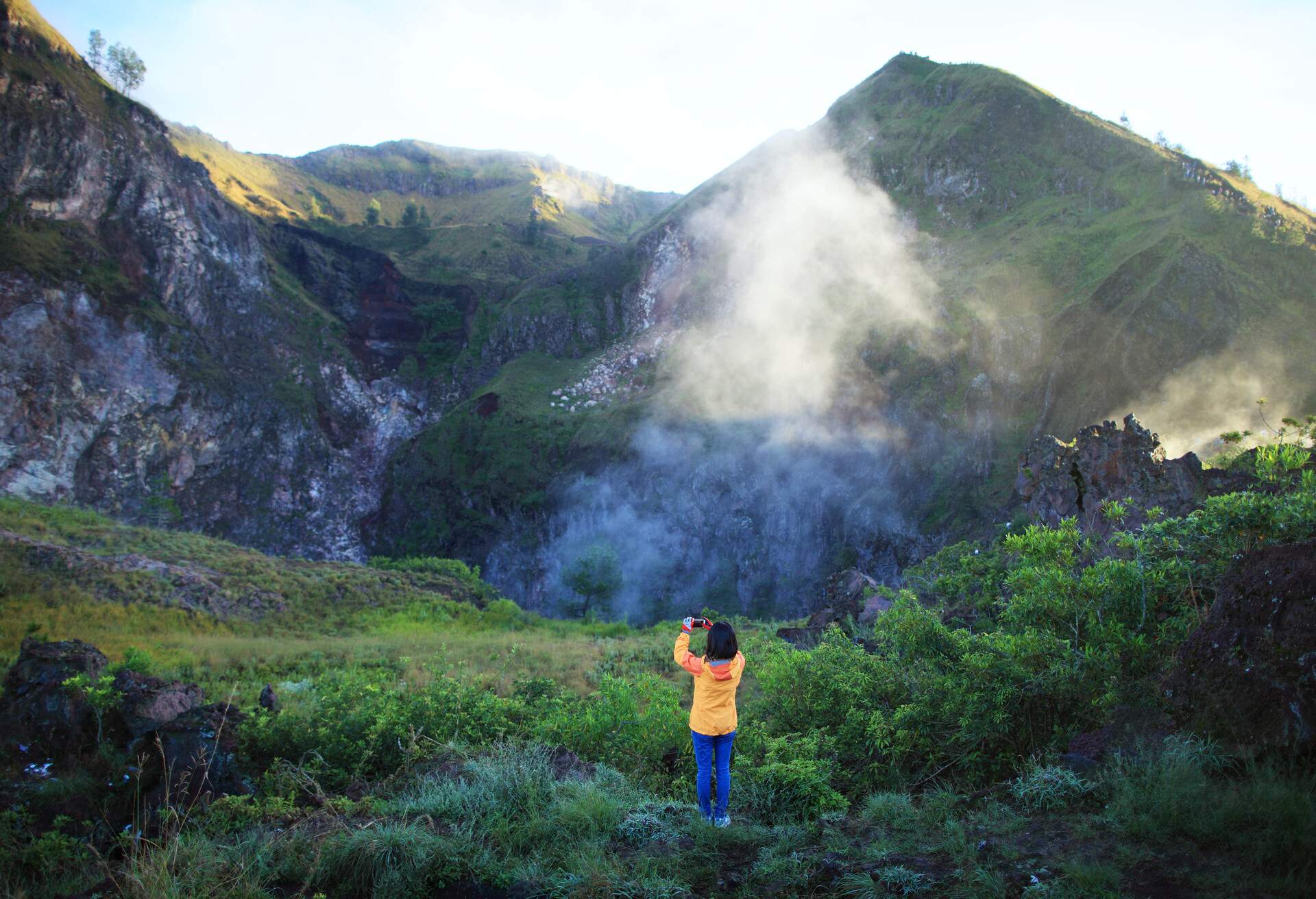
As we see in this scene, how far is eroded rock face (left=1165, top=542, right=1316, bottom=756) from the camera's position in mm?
4980

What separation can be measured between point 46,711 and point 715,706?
7.72 metres

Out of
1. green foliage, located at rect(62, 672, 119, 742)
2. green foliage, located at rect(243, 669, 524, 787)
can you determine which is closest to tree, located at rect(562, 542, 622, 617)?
green foliage, located at rect(243, 669, 524, 787)

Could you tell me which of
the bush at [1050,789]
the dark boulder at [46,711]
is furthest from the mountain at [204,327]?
the bush at [1050,789]

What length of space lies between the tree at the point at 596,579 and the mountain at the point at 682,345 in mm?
1669

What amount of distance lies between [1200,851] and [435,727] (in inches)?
302

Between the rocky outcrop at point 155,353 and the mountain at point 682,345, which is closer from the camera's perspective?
the mountain at point 682,345

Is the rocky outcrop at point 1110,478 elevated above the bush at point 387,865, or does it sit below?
above

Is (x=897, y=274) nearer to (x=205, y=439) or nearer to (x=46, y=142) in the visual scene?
(x=205, y=439)

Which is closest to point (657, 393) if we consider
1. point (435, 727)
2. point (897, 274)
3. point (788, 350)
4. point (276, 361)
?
point (788, 350)

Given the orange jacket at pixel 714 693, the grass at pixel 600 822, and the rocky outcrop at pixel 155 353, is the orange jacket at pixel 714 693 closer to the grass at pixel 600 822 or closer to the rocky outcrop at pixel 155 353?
the grass at pixel 600 822

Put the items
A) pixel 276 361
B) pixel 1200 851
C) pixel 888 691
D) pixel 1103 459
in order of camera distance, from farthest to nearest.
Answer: pixel 276 361 < pixel 1103 459 < pixel 888 691 < pixel 1200 851

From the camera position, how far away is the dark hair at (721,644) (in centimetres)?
641

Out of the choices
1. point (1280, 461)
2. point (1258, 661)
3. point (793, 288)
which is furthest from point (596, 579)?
point (1258, 661)

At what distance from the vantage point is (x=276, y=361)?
167ft
